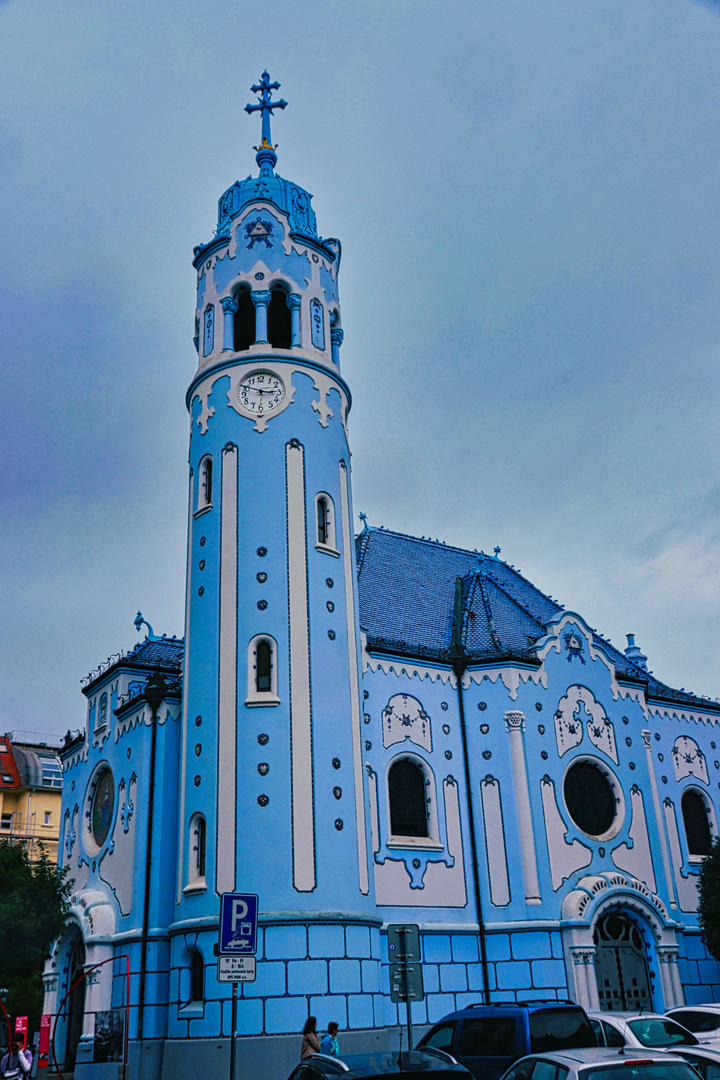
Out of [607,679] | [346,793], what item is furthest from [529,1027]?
[607,679]

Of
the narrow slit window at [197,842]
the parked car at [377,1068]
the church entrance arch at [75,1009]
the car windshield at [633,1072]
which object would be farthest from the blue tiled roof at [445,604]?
the car windshield at [633,1072]

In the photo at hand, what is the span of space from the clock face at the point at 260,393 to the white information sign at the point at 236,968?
18.8 m

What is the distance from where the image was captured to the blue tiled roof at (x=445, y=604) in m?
32.5

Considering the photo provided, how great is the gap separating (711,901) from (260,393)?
2048cm

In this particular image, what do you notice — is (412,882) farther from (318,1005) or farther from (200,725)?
(200,725)

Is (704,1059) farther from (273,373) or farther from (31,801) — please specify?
(31,801)

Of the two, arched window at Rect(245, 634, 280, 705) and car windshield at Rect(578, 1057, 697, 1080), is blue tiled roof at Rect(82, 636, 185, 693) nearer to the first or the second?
arched window at Rect(245, 634, 280, 705)

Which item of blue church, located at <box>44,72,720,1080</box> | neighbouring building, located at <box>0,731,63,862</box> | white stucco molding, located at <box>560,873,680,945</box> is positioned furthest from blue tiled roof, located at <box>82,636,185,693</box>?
neighbouring building, located at <box>0,731,63,862</box>

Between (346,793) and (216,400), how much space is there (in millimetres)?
12238

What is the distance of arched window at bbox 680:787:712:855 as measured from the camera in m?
34.9

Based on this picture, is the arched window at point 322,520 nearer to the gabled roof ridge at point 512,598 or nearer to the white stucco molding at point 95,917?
the gabled roof ridge at point 512,598

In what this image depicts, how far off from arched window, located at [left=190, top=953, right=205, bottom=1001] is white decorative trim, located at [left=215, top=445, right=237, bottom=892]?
6.86 feet

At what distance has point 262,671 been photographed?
2666 centimetres

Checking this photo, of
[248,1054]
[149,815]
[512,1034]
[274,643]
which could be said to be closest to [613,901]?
[248,1054]
